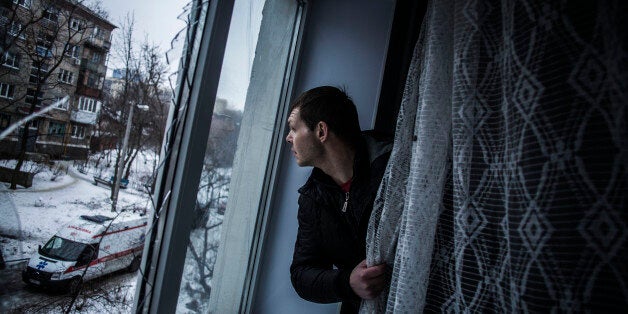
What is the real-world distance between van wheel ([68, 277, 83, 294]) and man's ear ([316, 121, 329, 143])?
914 millimetres

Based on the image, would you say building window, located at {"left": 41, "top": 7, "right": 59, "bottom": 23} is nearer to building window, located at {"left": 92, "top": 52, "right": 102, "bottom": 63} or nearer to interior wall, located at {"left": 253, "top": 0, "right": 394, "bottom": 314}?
building window, located at {"left": 92, "top": 52, "right": 102, "bottom": 63}

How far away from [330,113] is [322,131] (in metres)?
0.08

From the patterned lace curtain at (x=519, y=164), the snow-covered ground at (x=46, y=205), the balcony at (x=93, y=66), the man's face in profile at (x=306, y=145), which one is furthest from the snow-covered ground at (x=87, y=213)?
the patterned lace curtain at (x=519, y=164)

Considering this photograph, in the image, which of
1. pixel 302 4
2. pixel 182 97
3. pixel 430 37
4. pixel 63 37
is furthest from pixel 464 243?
pixel 302 4

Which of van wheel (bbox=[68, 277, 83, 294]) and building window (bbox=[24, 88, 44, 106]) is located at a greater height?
building window (bbox=[24, 88, 44, 106])

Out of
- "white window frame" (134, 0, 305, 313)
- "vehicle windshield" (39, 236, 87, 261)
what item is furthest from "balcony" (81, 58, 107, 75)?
"vehicle windshield" (39, 236, 87, 261)

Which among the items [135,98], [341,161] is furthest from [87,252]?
[341,161]

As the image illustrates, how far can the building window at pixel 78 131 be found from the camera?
0.68 meters

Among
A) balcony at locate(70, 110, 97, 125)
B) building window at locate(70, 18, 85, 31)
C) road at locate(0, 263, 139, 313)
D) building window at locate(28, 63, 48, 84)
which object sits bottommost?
road at locate(0, 263, 139, 313)

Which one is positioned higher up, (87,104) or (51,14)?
(51,14)

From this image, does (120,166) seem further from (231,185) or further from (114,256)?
(231,185)

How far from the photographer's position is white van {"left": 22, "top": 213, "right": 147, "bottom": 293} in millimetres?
680

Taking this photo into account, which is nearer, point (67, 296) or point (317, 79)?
point (67, 296)

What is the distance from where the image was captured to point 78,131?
0.69 meters
